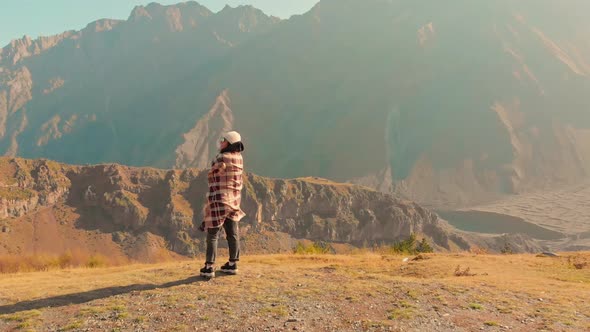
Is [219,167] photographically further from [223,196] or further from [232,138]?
[232,138]

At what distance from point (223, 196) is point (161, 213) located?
15551cm

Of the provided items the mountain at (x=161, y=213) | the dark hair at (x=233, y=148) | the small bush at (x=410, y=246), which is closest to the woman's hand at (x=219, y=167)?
the dark hair at (x=233, y=148)

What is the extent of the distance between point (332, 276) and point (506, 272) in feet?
24.9

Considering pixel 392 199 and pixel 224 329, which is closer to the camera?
pixel 224 329

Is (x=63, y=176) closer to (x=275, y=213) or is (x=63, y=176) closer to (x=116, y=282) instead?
(x=275, y=213)

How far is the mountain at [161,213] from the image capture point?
446 ft

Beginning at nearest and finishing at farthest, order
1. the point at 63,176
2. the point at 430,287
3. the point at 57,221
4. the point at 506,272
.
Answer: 1. the point at 430,287
2. the point at 506,272
3. the point at 57,221
4. the point at 63,176

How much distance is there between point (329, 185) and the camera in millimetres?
184875

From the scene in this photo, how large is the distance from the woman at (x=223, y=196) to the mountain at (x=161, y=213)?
126 meters

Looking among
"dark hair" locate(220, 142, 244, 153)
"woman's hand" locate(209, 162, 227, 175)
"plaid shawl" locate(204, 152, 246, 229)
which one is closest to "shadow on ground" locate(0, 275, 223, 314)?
"plaid shawl" locate(204, 152, 246, 229)

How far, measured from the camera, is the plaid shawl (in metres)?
10.6

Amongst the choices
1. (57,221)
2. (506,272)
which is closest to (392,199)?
(57,221)

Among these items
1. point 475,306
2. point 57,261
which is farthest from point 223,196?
point 57,261

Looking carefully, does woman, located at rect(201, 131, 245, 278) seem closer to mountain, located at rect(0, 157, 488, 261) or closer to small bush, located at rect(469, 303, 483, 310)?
small bush, located at rect(469, 303, 483, 310)
